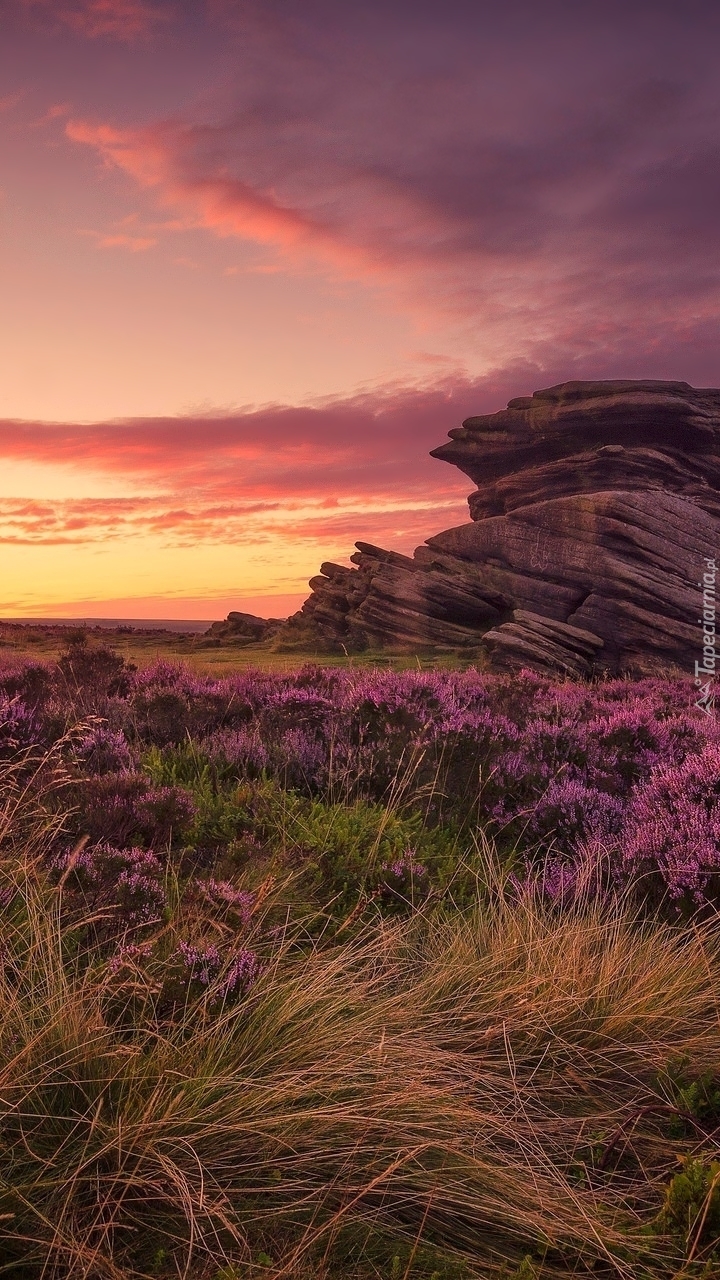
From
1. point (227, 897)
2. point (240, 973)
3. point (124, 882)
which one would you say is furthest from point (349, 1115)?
point (124, 882)

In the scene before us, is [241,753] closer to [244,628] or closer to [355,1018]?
[355,1018]

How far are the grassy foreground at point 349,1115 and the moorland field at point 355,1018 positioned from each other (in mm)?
15

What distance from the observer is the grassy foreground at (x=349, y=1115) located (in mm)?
2678

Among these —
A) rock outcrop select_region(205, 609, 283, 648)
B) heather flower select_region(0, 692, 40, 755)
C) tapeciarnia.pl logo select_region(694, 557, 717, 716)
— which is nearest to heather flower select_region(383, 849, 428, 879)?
heather flower select_region(0, 692, 40, 755)

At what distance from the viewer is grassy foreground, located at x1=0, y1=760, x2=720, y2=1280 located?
2.68 meters

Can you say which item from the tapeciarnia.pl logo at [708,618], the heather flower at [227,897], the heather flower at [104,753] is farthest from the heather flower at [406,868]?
the tapeciarnia.pl logo at [708,618]

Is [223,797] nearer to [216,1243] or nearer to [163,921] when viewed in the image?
[163,921]

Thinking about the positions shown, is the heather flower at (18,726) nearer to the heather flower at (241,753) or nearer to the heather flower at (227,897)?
the heather flower at (241,753)

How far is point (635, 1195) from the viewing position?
3096 mm

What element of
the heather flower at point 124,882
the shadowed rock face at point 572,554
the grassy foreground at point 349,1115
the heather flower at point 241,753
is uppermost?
the shadowed rock face at point 572,554

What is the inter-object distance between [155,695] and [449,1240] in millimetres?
6749

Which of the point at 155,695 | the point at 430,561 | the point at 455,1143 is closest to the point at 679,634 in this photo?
the point at 430,561

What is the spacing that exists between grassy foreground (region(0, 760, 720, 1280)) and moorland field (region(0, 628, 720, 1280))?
0.05 feet

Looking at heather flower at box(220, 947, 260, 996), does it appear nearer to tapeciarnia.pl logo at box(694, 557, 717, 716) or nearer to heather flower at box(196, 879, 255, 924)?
heather flower at box(196, 879, 255, 924)
